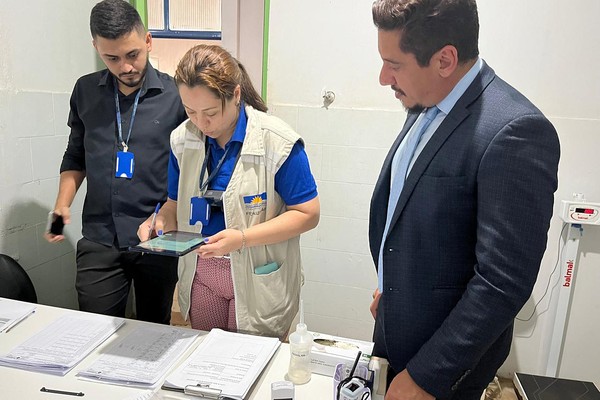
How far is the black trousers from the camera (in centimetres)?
197

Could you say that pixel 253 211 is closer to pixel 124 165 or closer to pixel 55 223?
pixel 124 165

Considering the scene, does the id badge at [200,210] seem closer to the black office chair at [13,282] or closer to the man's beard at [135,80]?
the man's beard at [135,80]

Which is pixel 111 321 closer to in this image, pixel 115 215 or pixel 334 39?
pixel 115 215

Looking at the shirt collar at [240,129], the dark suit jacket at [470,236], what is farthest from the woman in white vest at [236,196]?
the dark suit jacket at [470,236]

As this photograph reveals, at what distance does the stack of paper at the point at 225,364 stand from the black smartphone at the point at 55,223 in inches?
34.5

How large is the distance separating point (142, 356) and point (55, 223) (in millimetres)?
841

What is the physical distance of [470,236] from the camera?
103 centimetres

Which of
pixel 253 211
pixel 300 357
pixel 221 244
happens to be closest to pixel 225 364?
pixel 300 357

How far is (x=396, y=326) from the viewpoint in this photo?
3.78ft

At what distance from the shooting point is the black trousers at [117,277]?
1967 millimetres

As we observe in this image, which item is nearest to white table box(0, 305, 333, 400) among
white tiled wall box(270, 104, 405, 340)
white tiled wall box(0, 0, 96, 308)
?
white tiled wall box(0, 0, 96, 308)

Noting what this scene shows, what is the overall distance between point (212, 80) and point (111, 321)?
0.86 m

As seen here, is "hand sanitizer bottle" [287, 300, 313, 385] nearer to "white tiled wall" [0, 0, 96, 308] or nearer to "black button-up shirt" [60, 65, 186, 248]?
"black button-up shirt" [60, 65, 186, 248]

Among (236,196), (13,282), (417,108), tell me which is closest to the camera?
(417,108)
